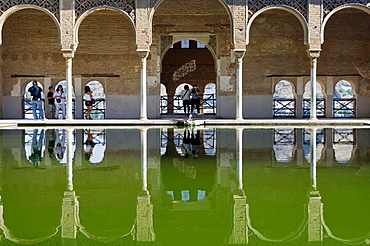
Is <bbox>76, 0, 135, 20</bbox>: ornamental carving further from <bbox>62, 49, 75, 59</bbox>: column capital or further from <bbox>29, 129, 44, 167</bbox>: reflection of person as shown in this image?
<bbox>29, 129, 44, 167</bbox>: reflection of person

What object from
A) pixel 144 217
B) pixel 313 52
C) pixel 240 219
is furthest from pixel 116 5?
pixel 240 219

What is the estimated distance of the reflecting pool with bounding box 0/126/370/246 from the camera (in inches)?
128

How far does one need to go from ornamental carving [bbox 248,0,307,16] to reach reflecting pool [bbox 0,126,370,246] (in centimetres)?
721

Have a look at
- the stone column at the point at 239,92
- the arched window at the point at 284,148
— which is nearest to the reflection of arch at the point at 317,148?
the arched window at the point at 284,148

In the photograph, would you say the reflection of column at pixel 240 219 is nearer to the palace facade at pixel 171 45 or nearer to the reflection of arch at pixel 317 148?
the reflection of arch at pixel 317 148

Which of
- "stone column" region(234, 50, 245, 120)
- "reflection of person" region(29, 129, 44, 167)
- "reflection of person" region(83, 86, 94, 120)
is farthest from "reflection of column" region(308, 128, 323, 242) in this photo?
"reflection of person" region(83, 86, 94, 120)

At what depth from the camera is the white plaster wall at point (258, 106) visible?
17469 mm

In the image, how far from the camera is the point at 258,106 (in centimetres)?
1747

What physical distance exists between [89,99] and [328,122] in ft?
25.5

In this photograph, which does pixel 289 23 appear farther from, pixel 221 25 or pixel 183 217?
pixel 183 217

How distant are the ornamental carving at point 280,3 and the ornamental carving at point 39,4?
5388 millimetres

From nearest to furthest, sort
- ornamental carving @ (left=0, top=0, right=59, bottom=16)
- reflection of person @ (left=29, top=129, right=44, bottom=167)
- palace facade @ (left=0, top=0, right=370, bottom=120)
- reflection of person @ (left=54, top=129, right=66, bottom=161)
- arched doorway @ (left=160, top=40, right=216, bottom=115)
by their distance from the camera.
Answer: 1. reflection of person @ (left=29, top=129, right=44, bottom=167)
2. reflection of person @ (left=54, top=129, right=66, bottom=161)
3. ornamental carving @ (left=0, top=0, right=59, bottom=16)
4. palace facade @ (left=0, top=0, right=370, bottom=120)
5. arched doorway @ (left=160, top=40, right=216, bottom=115)

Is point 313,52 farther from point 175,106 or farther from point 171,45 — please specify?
point 175,106

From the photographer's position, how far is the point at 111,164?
20.8ft
